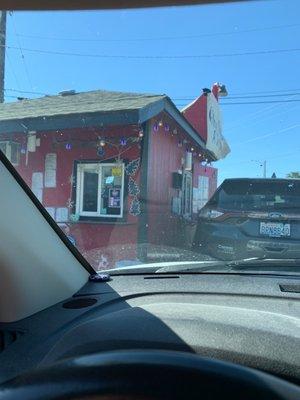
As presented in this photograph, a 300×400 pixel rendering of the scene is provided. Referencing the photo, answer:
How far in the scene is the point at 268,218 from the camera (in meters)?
4.40

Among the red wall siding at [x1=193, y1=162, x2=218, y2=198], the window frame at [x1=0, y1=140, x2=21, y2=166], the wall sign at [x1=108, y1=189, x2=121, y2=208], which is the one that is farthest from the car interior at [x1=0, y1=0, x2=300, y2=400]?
the wall sign at [x1=108, y1=189, x2=121, y2=208]

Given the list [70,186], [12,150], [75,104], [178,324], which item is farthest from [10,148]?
[178,324]

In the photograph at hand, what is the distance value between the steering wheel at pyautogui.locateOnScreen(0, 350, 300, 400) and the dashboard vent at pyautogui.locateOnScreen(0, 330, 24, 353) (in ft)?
4.19

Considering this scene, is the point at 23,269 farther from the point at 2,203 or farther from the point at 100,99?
the point at 100,99

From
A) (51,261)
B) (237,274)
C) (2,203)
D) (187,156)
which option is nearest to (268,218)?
(187,156)

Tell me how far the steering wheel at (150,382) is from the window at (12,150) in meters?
2.26

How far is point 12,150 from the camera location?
3832mm

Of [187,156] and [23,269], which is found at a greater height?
[187,156]

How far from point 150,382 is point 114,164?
13.3ft

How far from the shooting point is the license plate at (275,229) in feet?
13.6

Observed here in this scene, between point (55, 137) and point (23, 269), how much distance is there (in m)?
2.54

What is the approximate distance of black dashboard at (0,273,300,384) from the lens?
2.14m

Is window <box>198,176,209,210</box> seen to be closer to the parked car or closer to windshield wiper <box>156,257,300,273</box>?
the parked car

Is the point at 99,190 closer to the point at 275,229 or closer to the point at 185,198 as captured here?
the point at 185,198
